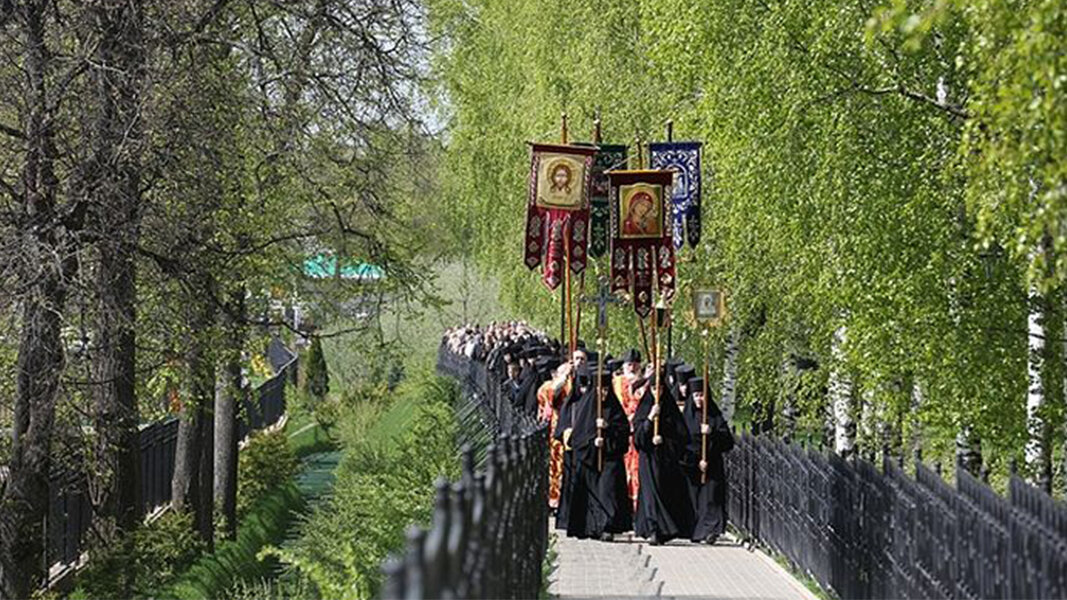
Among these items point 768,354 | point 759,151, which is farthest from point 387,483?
point 768,354

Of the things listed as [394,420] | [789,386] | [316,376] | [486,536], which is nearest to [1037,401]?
[789,386]

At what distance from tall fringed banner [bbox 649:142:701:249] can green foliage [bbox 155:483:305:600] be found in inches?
221

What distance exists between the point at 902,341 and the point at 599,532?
11.9ft

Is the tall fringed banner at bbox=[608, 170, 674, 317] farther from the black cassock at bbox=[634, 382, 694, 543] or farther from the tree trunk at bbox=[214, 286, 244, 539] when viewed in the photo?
A: the tree trunk at bbox=[214, 286, 244, 539]

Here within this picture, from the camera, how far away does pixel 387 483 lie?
74.4 ft

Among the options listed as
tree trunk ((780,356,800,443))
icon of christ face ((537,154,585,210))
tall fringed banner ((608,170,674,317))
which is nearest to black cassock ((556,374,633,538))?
tall fringed banner ((608,170,674,317))

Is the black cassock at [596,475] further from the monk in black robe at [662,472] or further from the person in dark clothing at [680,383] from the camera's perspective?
the person in dark clothing at [680,383]

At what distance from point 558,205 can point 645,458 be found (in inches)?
111

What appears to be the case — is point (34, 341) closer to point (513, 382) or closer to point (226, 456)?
point (226, 456)

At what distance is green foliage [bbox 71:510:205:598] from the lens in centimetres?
2030

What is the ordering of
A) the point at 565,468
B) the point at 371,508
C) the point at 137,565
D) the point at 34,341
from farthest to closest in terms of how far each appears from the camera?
the point at 565,468 → the point at 137,565 → the point at 371,508 → the point at 34,341

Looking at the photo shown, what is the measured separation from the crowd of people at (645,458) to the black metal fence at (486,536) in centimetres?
152

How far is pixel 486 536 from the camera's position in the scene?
8.92 metres

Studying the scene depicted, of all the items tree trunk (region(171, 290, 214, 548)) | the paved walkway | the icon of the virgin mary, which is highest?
the icon of the virgin mary
